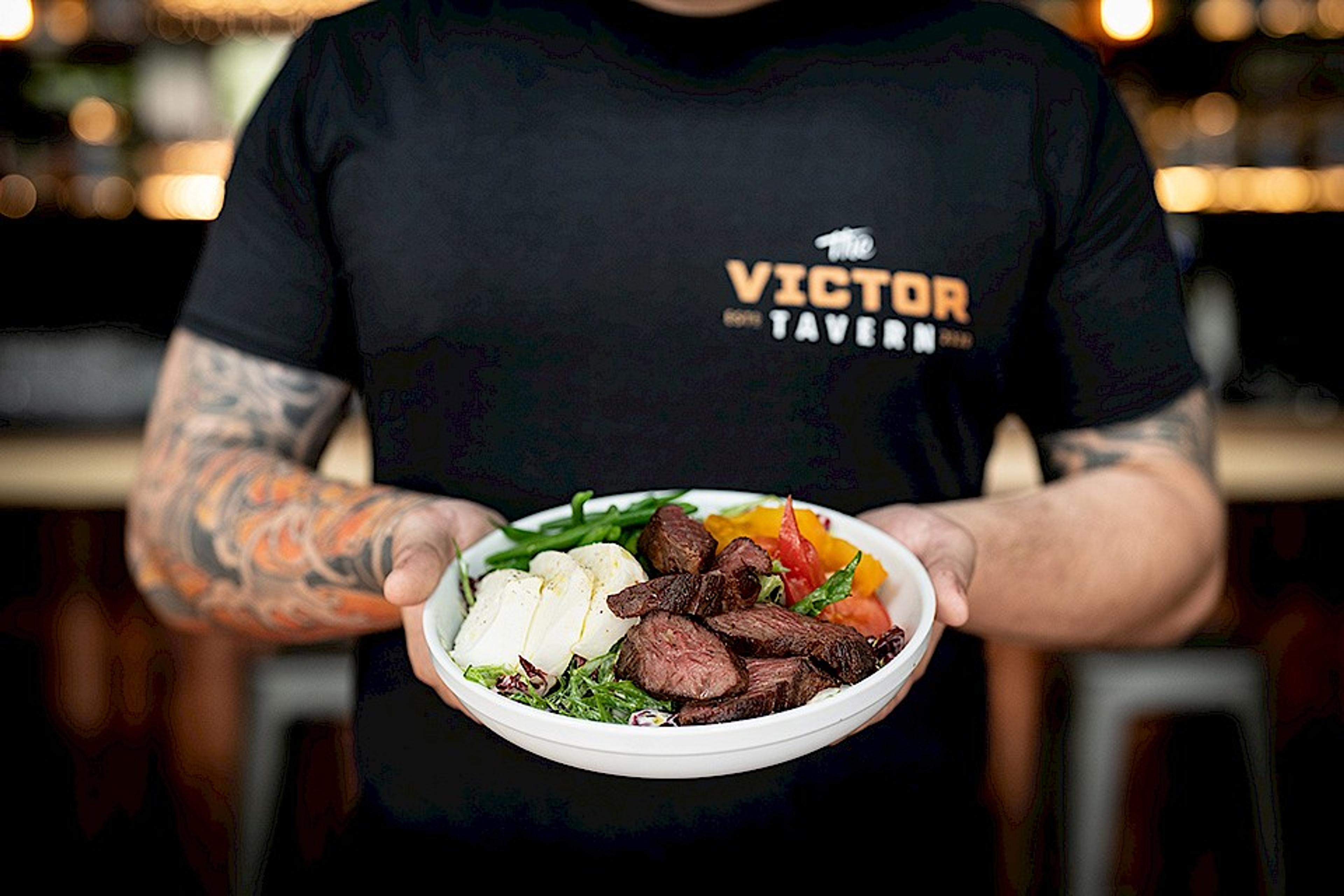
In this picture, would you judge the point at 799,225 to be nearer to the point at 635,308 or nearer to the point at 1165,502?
the point at 635,308

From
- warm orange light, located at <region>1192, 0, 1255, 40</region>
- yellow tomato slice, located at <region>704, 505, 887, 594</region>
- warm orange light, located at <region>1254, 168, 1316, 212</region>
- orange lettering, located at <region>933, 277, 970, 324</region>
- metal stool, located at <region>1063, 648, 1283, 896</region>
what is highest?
warm orange light, located at <region>1192, 0, 1255, 40</region>

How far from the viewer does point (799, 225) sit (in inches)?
54.0

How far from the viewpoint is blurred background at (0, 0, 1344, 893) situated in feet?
8.87

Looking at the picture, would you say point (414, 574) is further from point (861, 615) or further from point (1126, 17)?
point (1126, 17)

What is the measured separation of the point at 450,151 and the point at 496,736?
0.62 meters

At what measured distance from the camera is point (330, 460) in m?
2.85

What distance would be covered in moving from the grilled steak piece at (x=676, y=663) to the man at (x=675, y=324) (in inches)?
12.7

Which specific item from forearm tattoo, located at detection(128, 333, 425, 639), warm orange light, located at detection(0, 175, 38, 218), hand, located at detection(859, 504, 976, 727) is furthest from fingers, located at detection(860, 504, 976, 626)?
warm orange light, located at detection(0, 175, 38, 218)

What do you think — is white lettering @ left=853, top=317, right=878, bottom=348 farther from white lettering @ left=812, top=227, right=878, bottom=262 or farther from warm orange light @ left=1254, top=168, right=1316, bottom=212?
warm orange light @ left=1254, top=168, right=1316, bottom=212

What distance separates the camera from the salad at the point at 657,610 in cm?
100

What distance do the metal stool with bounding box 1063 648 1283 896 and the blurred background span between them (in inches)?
2.6

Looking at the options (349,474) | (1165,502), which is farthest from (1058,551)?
(349,474)

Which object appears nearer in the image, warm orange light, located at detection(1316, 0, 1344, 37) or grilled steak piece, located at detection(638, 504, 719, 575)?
grilled steak piece, located at detection(638, 504, 719, 575)

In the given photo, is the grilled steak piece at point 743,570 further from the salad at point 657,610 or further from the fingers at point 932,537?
the fingers at point 932,537
